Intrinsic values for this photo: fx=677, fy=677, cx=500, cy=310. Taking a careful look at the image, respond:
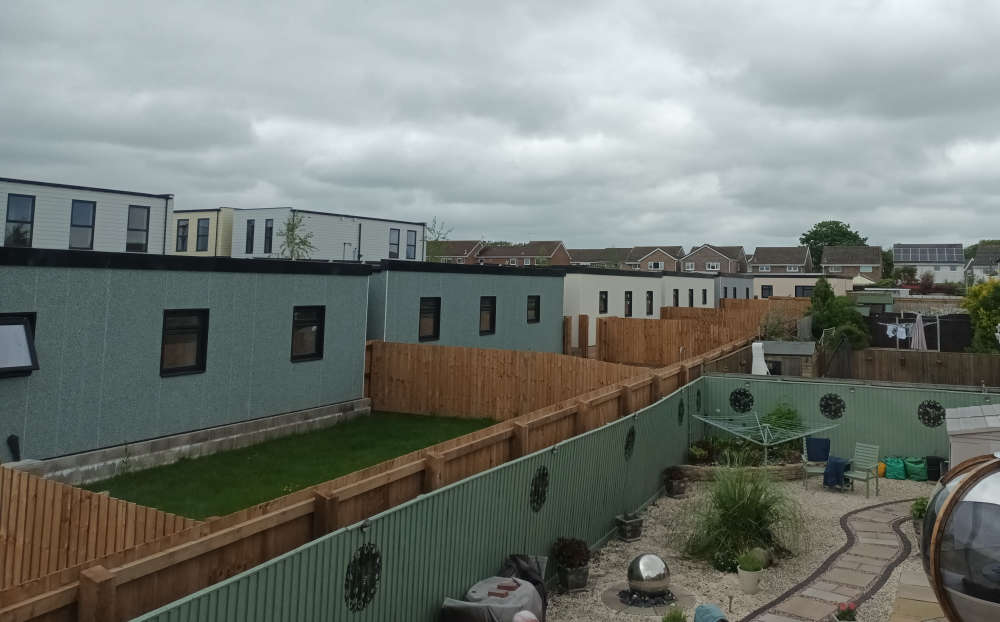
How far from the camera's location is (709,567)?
31.6ft

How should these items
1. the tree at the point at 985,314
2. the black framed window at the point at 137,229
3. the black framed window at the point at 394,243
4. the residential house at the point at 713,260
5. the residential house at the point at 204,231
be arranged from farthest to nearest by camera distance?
the residential house at the point at 713,260, the black framed window at the point at 394,243, the residential house at the point at 204,231, the black framed window at the point at 137,229, the tree at the point at 985,314

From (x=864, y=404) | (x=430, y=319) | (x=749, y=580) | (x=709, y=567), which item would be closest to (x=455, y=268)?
(x=430, y=319)

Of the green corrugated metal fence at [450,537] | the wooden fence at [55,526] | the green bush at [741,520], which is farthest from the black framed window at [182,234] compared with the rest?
the green bush at [741,520]

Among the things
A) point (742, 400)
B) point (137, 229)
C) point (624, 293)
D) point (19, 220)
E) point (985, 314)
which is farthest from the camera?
point (624, 293)

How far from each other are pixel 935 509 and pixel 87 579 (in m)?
6.38

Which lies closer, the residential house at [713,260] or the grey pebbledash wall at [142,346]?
the grey pebbledash wall at [142,346]

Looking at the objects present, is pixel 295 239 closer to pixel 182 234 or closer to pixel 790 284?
pixel 182 234

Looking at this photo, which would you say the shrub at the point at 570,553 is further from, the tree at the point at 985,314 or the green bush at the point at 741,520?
the tree at the point at 985,314

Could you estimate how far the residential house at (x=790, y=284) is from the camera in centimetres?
5472

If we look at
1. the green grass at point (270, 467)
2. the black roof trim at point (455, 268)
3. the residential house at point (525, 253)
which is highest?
the residential house at point (525, 253)

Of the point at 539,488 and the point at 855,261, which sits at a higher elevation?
the point at 855,261

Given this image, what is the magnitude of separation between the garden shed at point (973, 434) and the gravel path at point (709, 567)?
227 cm

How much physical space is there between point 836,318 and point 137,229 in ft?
100

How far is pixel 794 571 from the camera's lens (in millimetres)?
9539
